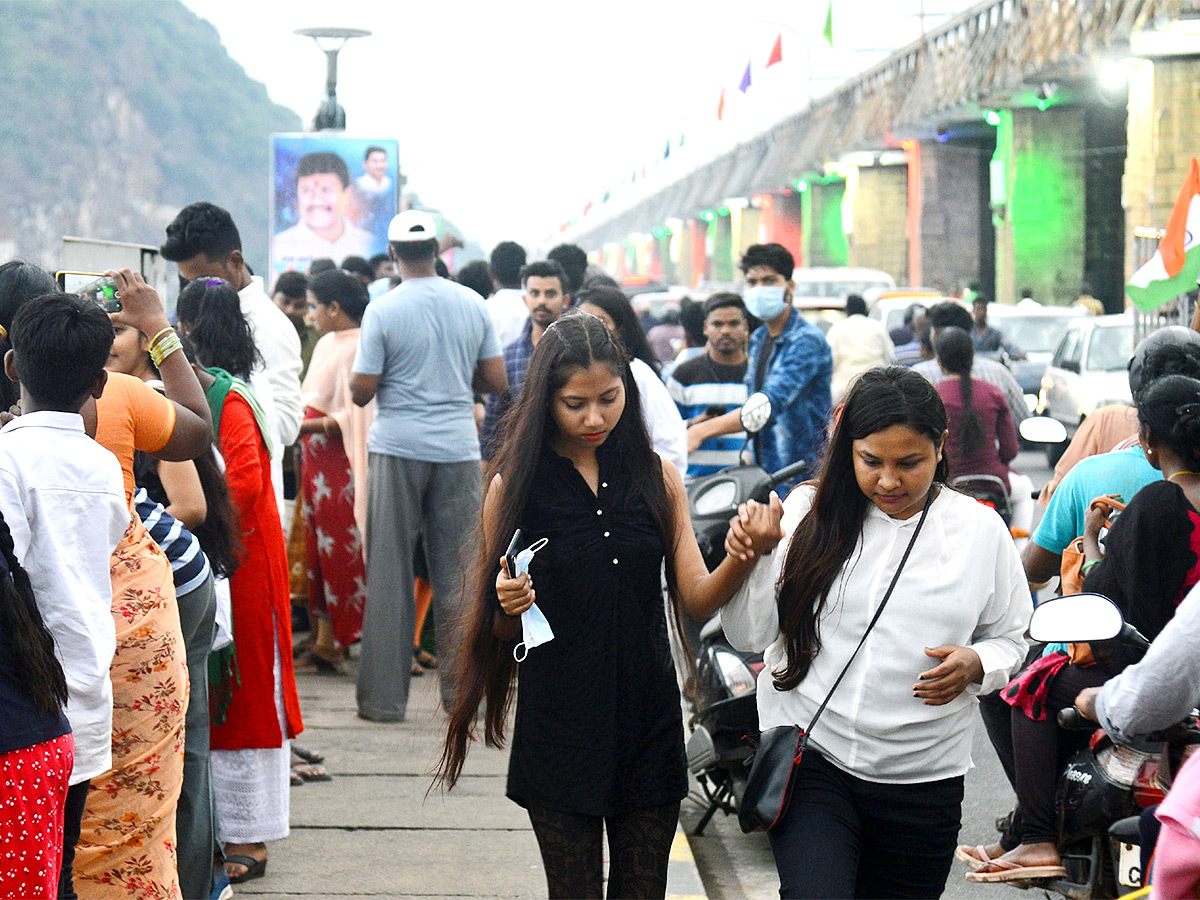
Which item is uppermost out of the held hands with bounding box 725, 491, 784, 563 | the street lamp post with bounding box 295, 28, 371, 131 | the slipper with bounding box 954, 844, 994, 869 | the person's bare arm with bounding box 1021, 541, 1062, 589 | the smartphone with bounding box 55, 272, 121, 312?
the street lamp post with bounding box 295, 28, 371, 131

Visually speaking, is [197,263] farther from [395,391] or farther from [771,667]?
[771,667]

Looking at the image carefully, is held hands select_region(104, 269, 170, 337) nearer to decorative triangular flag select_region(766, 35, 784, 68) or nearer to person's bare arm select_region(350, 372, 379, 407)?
person's bare arm select_region(350, 372, 379, 407)

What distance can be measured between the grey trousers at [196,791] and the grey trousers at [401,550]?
2523 millimetres

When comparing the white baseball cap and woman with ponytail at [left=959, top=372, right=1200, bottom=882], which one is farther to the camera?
the white baseball cap

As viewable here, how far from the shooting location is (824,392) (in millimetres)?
7551

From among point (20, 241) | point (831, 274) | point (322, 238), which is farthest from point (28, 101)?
point (322, 238)

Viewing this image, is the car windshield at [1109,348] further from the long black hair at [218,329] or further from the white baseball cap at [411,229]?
the long black hair at [218,329]

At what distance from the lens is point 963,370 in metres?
8.48

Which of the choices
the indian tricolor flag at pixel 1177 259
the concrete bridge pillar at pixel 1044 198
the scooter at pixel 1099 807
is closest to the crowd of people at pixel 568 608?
the scooter at pixel 1099 807

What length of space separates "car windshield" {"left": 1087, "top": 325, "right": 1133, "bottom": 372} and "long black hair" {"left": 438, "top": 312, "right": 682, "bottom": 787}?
1615 cm

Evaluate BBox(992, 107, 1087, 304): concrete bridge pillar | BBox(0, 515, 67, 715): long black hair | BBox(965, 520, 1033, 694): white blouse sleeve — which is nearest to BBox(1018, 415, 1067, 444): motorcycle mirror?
BBox(965, 520, 1033, 694): white blouse sleeve

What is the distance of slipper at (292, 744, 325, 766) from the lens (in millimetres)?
6602

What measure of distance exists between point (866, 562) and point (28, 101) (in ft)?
354

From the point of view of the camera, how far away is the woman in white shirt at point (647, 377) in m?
6.26
